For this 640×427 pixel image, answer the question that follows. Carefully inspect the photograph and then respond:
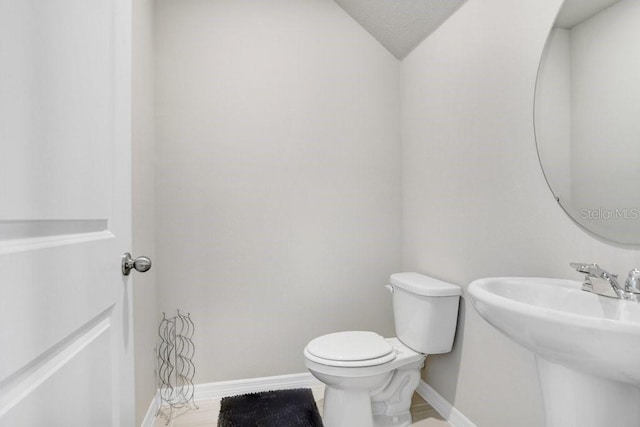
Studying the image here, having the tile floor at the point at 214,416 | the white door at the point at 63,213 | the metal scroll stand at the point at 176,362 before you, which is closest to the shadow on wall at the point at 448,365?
the tile floor at the point at 214,416

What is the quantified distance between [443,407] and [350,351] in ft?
2.36

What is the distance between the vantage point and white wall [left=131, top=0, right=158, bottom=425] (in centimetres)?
170

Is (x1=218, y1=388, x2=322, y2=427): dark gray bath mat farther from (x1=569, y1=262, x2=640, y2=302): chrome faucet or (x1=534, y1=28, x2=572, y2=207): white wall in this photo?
(x1=534, y1=28, x2=572, y2=207): white wall

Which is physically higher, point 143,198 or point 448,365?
point 143,198

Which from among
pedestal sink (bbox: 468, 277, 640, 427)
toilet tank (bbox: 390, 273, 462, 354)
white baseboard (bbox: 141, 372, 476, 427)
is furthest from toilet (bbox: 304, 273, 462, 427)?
pedestal sink (bbox: 468, 277, 640, 427)

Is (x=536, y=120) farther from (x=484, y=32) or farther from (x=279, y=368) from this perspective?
(x=279, y=368)

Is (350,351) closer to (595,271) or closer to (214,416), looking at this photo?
(214,416)

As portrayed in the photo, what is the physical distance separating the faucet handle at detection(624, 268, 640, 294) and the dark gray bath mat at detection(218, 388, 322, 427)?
1.48 m

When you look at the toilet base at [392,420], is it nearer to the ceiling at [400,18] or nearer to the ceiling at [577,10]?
the ceiling at [577,10]

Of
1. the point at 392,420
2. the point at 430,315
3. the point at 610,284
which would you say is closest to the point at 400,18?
the point at 430,315

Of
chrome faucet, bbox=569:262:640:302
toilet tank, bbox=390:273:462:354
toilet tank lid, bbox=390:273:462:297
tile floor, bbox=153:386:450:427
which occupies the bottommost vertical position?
tile floor, bbox=153:386:450:427

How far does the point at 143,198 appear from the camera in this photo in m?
1.86

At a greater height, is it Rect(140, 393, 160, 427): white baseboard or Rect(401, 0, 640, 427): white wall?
Rect(401, 0, 640, 427): white wall

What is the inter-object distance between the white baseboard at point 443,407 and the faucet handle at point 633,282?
110 cm
